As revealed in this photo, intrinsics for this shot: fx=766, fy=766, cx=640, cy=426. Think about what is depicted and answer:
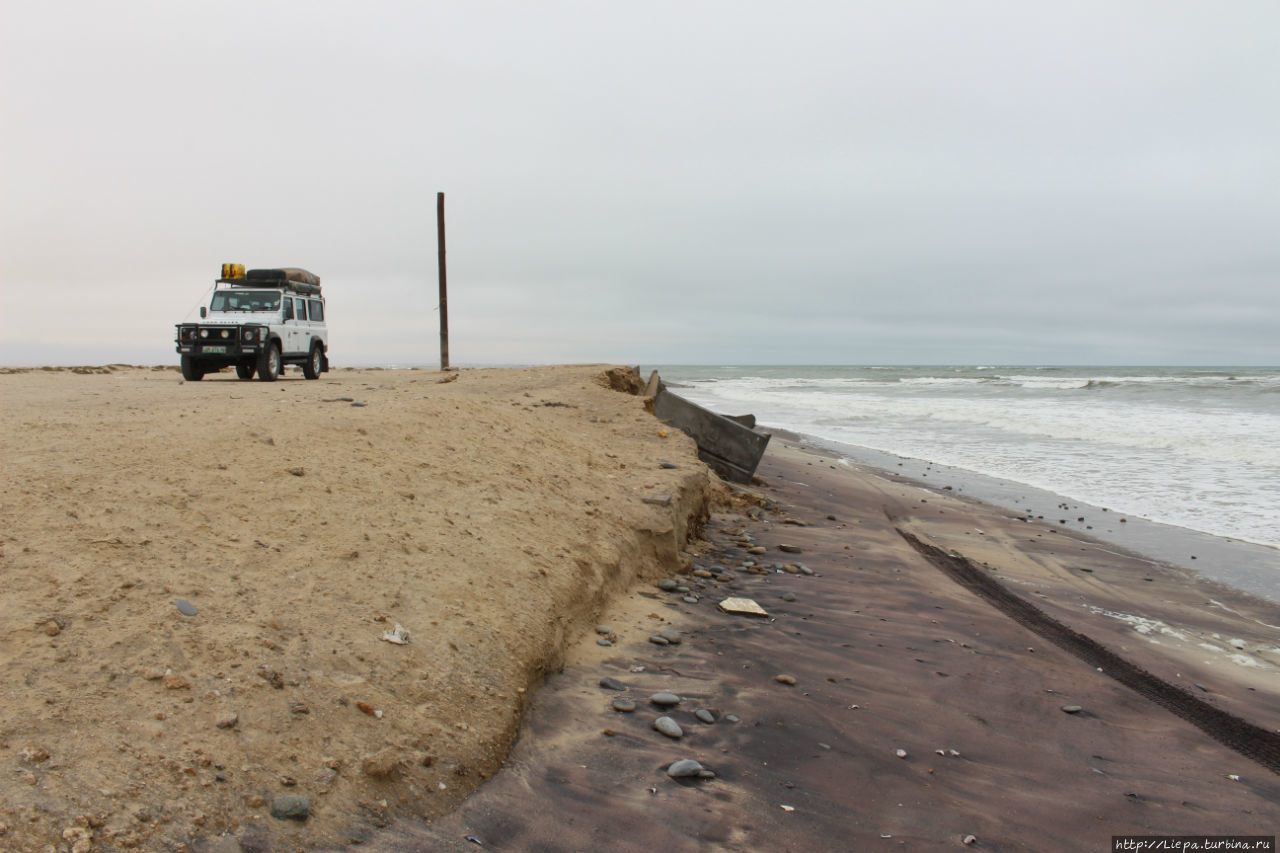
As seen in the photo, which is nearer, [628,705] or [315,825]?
[315,825]

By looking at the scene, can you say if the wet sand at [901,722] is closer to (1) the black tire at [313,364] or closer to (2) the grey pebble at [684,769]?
(2) the grey pebble at [684,769]

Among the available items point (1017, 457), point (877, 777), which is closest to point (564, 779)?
point (877, 777)

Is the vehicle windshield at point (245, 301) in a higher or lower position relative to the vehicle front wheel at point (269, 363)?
higher

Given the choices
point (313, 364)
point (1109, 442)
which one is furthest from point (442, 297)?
point (1109, 442)

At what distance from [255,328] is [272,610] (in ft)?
42.2

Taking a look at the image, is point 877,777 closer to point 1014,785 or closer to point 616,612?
point 1014,785

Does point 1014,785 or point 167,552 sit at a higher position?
point 167,552

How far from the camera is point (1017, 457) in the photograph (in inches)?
591

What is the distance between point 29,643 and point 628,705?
2.45 metres

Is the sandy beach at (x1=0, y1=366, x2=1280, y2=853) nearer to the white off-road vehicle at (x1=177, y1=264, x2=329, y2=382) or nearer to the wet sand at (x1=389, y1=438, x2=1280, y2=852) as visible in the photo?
the wet sand at (x1=389, y1=438, x2=1280, y2=852)

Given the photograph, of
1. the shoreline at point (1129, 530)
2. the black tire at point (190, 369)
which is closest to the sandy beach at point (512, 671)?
the shoreline at point (1129, 530)

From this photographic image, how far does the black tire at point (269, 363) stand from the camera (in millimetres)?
14586

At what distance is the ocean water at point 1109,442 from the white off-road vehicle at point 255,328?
39.0 ft

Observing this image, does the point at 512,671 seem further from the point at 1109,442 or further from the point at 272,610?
the point at 1109,442
